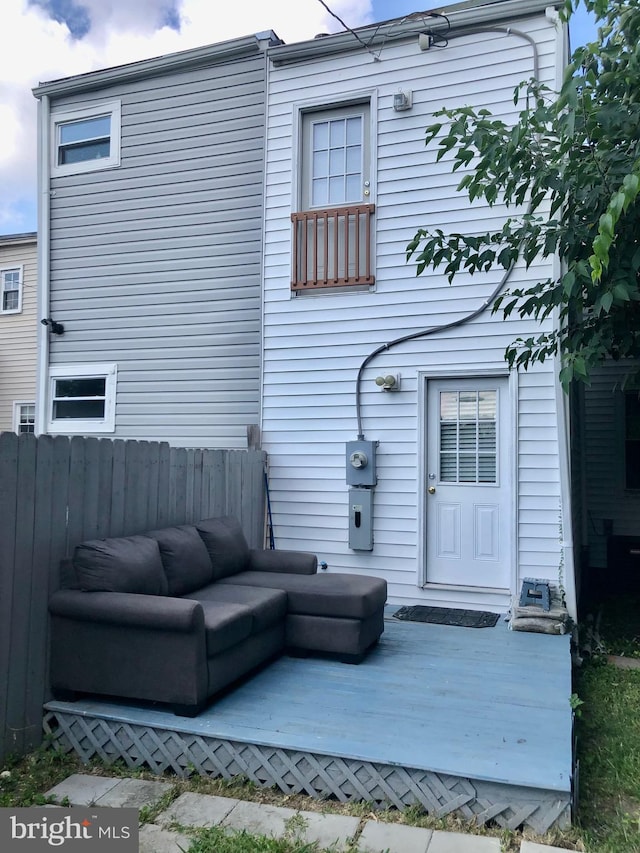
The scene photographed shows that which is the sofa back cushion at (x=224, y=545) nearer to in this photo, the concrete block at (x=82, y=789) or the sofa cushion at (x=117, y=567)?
the sofa cushion at (x=117, y=567)

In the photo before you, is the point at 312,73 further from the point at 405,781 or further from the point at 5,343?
the point at 5,343

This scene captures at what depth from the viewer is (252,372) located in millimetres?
6430

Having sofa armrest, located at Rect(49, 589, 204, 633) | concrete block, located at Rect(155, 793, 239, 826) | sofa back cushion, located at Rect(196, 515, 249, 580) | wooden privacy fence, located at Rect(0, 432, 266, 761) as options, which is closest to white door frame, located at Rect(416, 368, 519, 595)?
sofa back cushion, located at Rect(196, 515, 249, 580)

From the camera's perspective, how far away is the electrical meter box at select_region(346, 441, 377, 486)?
561 centimetres

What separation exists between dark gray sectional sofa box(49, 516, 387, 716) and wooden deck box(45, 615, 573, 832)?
0.41 ft

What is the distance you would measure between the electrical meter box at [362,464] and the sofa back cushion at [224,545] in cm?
124

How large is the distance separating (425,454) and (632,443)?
340cm

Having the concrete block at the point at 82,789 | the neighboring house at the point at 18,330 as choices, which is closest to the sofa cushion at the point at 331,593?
the concrete block at the point at 82,789

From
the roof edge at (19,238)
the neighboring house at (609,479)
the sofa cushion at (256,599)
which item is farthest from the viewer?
the roof edge at (19,238)

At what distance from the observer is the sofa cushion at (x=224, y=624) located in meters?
3.19

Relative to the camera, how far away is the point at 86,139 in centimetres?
731

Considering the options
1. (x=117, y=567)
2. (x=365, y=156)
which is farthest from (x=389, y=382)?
(x=117, y=567)

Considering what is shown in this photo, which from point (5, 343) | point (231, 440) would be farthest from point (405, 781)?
point (5, 343)

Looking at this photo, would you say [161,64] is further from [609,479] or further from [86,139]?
[609,479]
